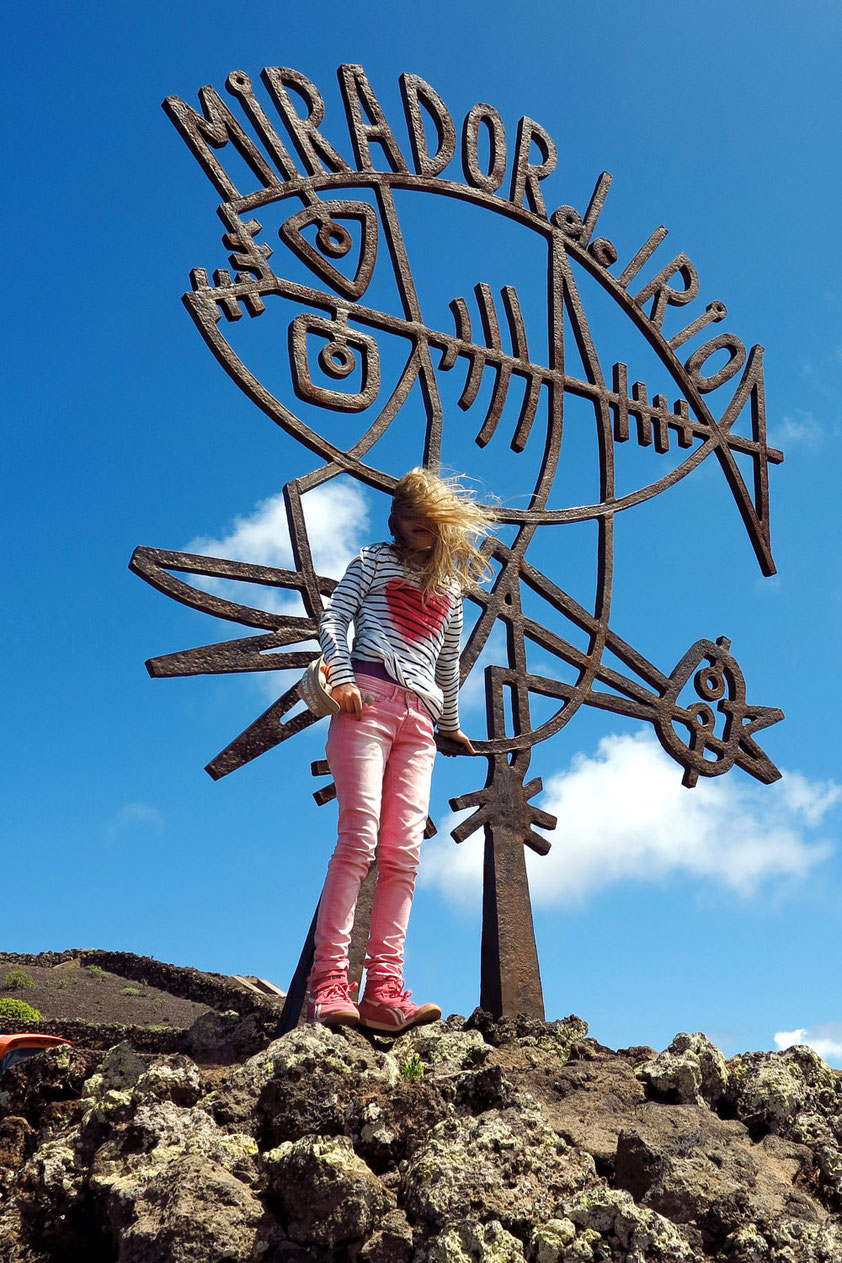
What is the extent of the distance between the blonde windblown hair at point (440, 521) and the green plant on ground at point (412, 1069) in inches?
59.1

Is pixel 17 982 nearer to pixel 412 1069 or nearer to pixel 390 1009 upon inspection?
pixel 390 1009

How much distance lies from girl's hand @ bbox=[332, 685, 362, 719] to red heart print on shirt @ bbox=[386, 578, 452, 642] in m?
0.35

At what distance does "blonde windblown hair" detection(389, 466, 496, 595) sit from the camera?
393cm

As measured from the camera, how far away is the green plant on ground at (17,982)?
13031 millimetres

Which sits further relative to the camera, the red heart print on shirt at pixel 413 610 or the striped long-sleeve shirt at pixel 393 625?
the red heart print on shirt at pixel 413 610

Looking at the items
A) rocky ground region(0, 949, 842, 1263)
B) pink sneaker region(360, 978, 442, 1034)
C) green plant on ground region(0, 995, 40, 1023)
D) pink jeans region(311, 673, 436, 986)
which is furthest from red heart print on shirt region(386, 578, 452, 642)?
green plant on ground region(0, 995, 40, 1023)

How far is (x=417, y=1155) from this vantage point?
266 centimetres

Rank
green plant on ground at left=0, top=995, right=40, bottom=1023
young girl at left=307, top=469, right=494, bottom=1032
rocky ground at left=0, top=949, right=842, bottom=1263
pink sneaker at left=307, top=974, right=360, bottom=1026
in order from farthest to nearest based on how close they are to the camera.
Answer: green plant on ground at left=0, top=995, right=40, bottom=1023 < young girl at left=307, top=469, right=494, bottom=1032 < pink sneaker at left=307, top=974, right=360, bottom=1026 < rocky ground at left=0, top=949, right=842, bottom=1263

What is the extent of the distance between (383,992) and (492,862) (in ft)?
3.33

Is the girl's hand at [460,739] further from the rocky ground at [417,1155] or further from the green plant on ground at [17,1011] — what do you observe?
the green plant on ground at [17,1011]

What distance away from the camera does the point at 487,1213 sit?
8.31 feet

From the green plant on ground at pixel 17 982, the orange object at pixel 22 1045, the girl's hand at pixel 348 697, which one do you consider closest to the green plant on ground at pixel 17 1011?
the green plant on ground at pixel 17 982

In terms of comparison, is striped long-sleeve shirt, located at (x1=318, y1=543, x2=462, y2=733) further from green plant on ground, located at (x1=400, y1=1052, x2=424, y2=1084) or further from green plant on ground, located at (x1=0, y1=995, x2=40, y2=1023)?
green plant on ground, located at (x1=0, y1=995, x2=40, y2=1023)

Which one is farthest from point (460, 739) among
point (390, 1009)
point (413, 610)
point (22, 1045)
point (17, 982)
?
point (17, 982)
